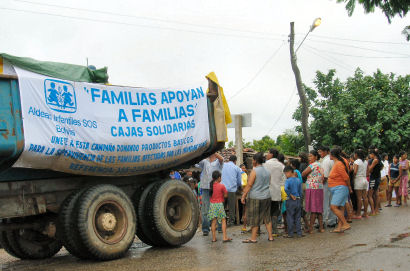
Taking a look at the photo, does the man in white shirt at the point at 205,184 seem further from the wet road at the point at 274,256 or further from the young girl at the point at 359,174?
the young girl at the point at 359,174

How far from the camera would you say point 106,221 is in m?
7.66

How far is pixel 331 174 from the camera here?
10055 mm

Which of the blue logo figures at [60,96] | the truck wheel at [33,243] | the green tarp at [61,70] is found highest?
the green tarp at [61,70]

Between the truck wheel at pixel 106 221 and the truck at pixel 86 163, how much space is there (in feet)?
0.05

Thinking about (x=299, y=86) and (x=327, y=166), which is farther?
(x=299, y=86)

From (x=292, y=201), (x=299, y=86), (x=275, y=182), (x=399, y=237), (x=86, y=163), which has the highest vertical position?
(x=299, y=86)

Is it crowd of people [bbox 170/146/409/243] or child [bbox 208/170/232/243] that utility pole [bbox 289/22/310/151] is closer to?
crowd of people [bbox 170/146/409/243]

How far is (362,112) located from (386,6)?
22.7 metres

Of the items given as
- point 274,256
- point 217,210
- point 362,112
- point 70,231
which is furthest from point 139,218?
point 362,112

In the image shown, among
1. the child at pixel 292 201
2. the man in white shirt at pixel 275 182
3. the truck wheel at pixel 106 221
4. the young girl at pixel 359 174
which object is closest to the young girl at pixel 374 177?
the young girl at pixel 359 174

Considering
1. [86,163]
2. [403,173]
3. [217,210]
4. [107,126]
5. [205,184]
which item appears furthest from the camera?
[403,173]

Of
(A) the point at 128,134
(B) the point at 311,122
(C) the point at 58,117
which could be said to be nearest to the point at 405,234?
(A) the point at 128,134

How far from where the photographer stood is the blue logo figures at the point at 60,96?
6969 mm

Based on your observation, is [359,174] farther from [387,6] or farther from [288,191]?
[387,6]
